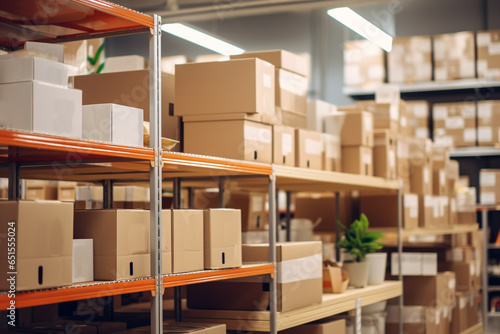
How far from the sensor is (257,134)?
3344mm

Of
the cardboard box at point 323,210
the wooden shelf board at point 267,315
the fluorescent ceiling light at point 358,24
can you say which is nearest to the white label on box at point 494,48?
the fluorescent ceiling light at point 358,24

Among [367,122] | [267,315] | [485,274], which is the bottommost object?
[485,274]

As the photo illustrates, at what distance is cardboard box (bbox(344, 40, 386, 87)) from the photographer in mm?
7352

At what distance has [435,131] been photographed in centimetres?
743

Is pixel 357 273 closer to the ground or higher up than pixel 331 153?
closer to the ground

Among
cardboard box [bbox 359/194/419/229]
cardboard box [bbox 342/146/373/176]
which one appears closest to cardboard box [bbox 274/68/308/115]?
cardboard box [bbox 342/146/373/176]

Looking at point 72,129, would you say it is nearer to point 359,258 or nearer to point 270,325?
point 270,325

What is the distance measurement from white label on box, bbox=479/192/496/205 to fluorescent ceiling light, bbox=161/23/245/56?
343 centimetres

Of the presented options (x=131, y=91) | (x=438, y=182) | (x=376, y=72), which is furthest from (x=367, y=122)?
(x=376, y=72)

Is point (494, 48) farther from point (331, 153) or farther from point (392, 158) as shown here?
point (331, 153)

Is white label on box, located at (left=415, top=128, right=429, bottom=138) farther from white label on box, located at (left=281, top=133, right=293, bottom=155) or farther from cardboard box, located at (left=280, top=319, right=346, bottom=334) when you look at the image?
white label on box, located at (left=281, top=133, right=293, bottom=155)

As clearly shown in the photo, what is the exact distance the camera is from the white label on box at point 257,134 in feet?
10.7

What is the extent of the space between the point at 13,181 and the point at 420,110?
5.37m

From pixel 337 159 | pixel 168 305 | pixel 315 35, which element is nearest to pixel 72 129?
pixel 168 305
